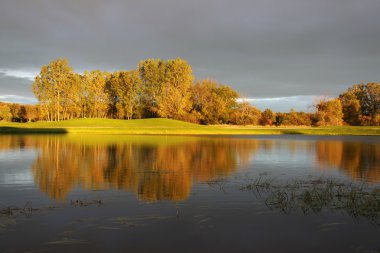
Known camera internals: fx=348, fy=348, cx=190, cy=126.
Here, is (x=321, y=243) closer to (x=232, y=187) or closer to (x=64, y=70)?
(x=232, y=187)

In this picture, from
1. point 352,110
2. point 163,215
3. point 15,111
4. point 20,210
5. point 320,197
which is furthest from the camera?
point 15,111

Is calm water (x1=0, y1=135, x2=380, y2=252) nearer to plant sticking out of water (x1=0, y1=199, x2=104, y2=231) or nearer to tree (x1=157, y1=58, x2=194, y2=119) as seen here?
plant sticking out of water (x1=0, y1=199, x2=104, y2=231)

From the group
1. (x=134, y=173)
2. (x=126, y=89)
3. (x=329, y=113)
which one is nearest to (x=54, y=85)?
(x=126, y=89)

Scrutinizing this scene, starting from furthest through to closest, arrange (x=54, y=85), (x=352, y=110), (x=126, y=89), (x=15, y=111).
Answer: (x=15, y=111), (x=352, y=110), (x=126, y=89), (x=54, y=85)

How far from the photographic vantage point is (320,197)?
50.7 feet

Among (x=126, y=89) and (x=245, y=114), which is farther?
(x=126, y=89)

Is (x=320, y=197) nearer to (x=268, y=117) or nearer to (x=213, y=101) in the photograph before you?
(x=213, y=101)

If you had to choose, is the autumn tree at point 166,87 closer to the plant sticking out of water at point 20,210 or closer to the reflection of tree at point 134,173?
the reflection of tree at point 134,173

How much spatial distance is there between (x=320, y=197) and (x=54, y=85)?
110 meters

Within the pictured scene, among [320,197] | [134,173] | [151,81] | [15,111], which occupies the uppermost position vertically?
[151,81]

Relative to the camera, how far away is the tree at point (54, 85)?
11144cm

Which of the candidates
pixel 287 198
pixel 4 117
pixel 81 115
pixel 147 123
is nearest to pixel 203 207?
pixel 287 198

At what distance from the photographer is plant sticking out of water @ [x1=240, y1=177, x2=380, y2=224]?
1378 centimetres

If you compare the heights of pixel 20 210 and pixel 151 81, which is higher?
pixel 151 81
